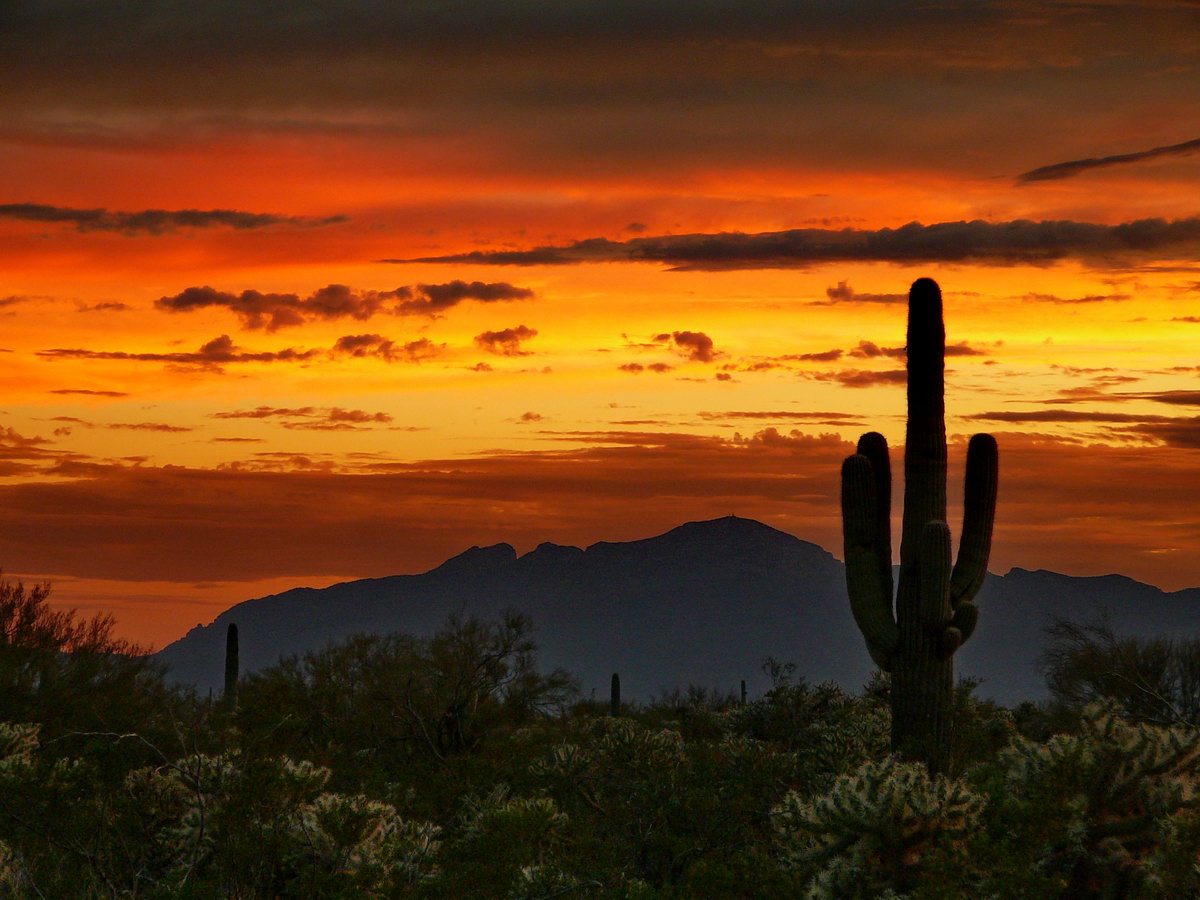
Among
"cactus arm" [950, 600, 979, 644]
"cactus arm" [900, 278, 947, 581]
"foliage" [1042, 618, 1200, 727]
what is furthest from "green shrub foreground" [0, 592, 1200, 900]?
"foliage" [1042, 618, 1200, 727]

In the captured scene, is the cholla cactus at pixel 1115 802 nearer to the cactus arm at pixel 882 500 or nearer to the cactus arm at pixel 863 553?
the cactus arm at pixel 863 553

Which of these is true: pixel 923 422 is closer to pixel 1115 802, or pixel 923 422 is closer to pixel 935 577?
pixel 935 577

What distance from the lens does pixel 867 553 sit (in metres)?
19.0

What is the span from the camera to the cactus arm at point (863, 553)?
18.5 m

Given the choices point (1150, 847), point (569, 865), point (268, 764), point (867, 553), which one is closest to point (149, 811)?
point (268, 764)

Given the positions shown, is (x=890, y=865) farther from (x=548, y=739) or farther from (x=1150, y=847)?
(x=548, y=739)

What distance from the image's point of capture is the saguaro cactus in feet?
58.6

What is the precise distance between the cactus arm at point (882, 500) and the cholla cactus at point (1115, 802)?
5584mm

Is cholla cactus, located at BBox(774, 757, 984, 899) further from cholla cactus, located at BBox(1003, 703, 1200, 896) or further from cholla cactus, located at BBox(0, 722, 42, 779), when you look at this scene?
cholla cactus, located at BBox(0, 722, 42, 779)

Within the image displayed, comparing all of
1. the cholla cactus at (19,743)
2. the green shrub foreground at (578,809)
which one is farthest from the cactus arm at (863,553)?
the cholla cactus at (19,743)

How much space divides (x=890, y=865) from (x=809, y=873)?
752 millimetres

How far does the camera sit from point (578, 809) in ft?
70.4

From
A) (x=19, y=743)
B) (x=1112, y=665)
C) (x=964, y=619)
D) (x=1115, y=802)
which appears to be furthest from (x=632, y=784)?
(x=1112, y=665)

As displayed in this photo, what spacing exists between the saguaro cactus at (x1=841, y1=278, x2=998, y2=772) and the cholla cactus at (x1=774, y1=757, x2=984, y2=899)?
13.6 feet
